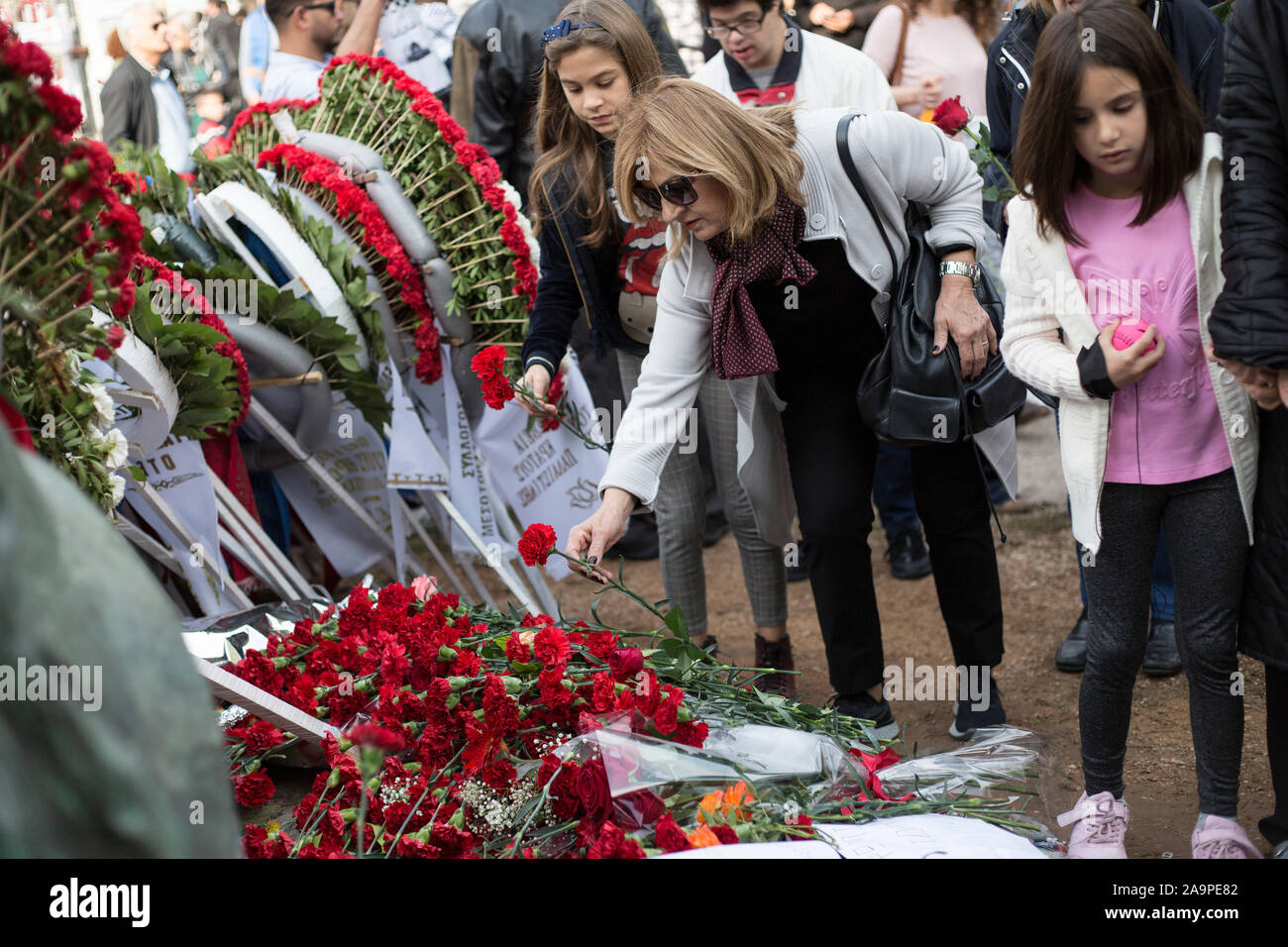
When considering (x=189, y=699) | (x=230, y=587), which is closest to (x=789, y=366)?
(x=230, y=587)

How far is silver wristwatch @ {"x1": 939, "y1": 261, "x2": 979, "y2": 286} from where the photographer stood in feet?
9.36

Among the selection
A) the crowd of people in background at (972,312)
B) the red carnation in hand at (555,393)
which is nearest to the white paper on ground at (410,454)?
the red carnation in hand at (555,393)

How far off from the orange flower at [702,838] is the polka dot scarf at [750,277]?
1260 mm

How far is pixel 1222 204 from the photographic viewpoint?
89.0 inches

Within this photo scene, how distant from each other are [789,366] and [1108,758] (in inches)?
44.0

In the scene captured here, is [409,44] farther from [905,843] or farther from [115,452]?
[905,843]

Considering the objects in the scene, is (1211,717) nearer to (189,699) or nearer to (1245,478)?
(1245,478)

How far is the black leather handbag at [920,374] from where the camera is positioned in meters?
2.82

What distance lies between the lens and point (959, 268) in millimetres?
2852

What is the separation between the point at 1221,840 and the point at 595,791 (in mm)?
1261

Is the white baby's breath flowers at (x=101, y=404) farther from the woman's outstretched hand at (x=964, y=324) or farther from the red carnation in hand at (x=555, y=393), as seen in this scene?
the woman's outstretched hand at (x=964, y=324)

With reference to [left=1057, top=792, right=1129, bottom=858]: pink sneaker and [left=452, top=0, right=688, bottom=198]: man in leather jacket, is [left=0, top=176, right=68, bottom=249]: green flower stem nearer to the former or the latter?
[left=1057, top=792, right=1129, bottom=858]: pink sneaker

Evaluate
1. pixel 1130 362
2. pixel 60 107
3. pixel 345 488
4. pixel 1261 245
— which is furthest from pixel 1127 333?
pixel 345 488

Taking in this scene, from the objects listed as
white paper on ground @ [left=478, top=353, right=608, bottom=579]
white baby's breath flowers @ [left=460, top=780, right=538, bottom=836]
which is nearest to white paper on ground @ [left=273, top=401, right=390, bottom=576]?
white paper on ground @ [left=478, top=353, right=608, bottom=579]
